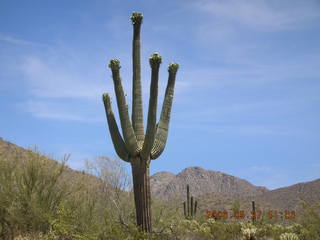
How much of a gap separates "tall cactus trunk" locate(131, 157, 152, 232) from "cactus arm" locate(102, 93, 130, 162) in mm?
559

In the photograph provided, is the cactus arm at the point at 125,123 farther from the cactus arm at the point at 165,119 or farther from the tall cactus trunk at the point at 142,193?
the cactus arm at the point at 165,119

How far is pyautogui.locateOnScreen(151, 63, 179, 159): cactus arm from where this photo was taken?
1400 cm

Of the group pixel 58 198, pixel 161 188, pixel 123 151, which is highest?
pixel 161 188

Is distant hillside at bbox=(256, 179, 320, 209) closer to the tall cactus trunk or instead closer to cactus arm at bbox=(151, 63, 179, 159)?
cactus arm at bbox=(151, 63, 179, 159)

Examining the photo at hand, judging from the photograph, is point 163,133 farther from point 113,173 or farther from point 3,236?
point 113,173

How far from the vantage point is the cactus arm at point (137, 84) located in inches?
548

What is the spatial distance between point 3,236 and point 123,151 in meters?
4.34

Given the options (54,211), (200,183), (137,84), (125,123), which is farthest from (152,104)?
(200,183)

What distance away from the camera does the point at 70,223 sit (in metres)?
12.0

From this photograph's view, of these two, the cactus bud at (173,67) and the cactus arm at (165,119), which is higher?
the cactus bud at (173,67)

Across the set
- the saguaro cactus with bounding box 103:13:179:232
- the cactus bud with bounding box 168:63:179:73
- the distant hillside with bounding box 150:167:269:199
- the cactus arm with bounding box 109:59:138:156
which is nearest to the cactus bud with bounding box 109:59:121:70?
the saguaro cactus with bounding box 103:13:179:232

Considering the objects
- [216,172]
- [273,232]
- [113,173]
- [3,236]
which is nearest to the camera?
[3,236]

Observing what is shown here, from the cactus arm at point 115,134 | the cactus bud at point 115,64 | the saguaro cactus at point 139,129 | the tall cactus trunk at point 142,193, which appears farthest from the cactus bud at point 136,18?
the tall cactus trunk at point 142,193

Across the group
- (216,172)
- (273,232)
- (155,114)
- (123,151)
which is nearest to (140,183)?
(123,151)
